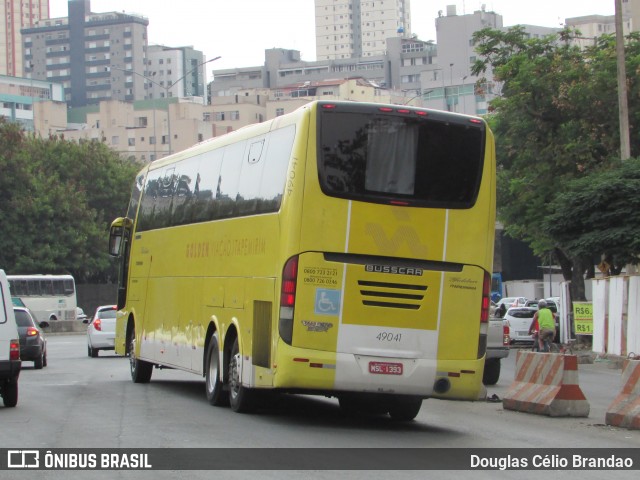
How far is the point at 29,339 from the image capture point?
29750mm

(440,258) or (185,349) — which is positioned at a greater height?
(440,258)

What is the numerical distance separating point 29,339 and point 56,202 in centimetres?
4800

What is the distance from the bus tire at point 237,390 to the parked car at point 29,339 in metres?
14.0

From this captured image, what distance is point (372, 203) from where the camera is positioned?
570 inches

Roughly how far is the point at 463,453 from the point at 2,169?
64.0 metres

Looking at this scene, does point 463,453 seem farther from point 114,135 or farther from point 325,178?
point 114,135

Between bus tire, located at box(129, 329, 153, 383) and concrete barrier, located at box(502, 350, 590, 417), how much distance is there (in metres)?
8.36

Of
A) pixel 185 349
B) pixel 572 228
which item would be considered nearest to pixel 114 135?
pixel 572 228

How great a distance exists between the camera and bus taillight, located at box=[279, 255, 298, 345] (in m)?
14.4

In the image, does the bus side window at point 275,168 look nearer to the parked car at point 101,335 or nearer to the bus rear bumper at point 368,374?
the bus rear bumper at point 368,374

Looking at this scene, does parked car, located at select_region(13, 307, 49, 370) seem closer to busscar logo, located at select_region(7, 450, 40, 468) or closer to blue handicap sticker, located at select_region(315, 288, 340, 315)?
blue handicap sticker, located at select_region(315, 288, 340, 315)

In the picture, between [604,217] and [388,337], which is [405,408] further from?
[604,217]

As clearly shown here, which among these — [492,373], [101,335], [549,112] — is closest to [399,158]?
[492,373]

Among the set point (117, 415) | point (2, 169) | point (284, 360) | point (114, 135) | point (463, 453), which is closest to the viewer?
point (463, 453)
